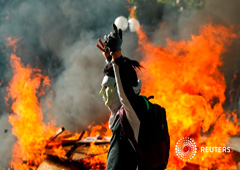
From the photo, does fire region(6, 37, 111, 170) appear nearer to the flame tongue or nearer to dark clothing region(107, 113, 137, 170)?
the flame tongue

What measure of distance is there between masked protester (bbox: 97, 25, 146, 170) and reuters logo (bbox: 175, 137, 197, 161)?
3403mm

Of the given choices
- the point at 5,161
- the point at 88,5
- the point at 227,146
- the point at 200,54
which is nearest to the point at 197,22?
the point at 200,54

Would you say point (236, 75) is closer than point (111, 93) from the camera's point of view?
No

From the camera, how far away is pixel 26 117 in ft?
22.3

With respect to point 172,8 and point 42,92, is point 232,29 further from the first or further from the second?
point 42,92

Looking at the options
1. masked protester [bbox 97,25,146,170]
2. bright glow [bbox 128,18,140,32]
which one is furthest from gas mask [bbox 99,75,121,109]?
bright glow [bbox 128,18,140,32]

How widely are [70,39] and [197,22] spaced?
6743mm

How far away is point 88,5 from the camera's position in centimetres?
1180

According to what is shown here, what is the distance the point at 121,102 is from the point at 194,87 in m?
6.95

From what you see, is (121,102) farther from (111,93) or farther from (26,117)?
(26,117)

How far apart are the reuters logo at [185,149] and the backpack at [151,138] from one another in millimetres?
3128

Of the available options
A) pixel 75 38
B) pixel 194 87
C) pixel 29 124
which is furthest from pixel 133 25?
pixel 29 124

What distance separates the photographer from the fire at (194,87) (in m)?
5.84

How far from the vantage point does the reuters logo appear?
16.2ft
